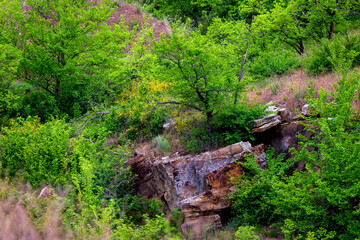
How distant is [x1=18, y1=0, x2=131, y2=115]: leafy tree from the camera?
429 inches

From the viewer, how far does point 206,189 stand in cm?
714

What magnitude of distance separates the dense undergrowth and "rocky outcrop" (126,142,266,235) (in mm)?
305

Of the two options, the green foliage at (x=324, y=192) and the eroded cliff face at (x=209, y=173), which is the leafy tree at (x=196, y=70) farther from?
the green foliage at (x=324, y=192)

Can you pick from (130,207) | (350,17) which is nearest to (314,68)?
(350,17)

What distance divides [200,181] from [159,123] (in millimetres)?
3566

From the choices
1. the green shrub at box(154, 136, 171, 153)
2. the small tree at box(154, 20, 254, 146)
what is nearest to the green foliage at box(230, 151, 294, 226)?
the small tree at box(154, 20, 254, 146)

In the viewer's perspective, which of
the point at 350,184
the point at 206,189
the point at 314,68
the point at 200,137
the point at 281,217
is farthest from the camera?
the point at 314,68

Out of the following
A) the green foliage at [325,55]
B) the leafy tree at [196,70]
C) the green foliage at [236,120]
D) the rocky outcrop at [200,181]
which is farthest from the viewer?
the green foliage at [325,55]

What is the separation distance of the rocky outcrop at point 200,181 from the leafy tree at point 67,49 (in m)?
5.47

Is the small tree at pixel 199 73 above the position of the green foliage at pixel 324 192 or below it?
above

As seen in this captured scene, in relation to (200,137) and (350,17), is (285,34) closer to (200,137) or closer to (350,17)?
(350,17)

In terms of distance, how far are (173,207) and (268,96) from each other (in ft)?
14.9

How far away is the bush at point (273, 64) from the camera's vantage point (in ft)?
36.9

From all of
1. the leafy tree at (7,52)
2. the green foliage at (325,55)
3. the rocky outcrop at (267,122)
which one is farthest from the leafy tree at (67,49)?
the green foliage at (325,55)
